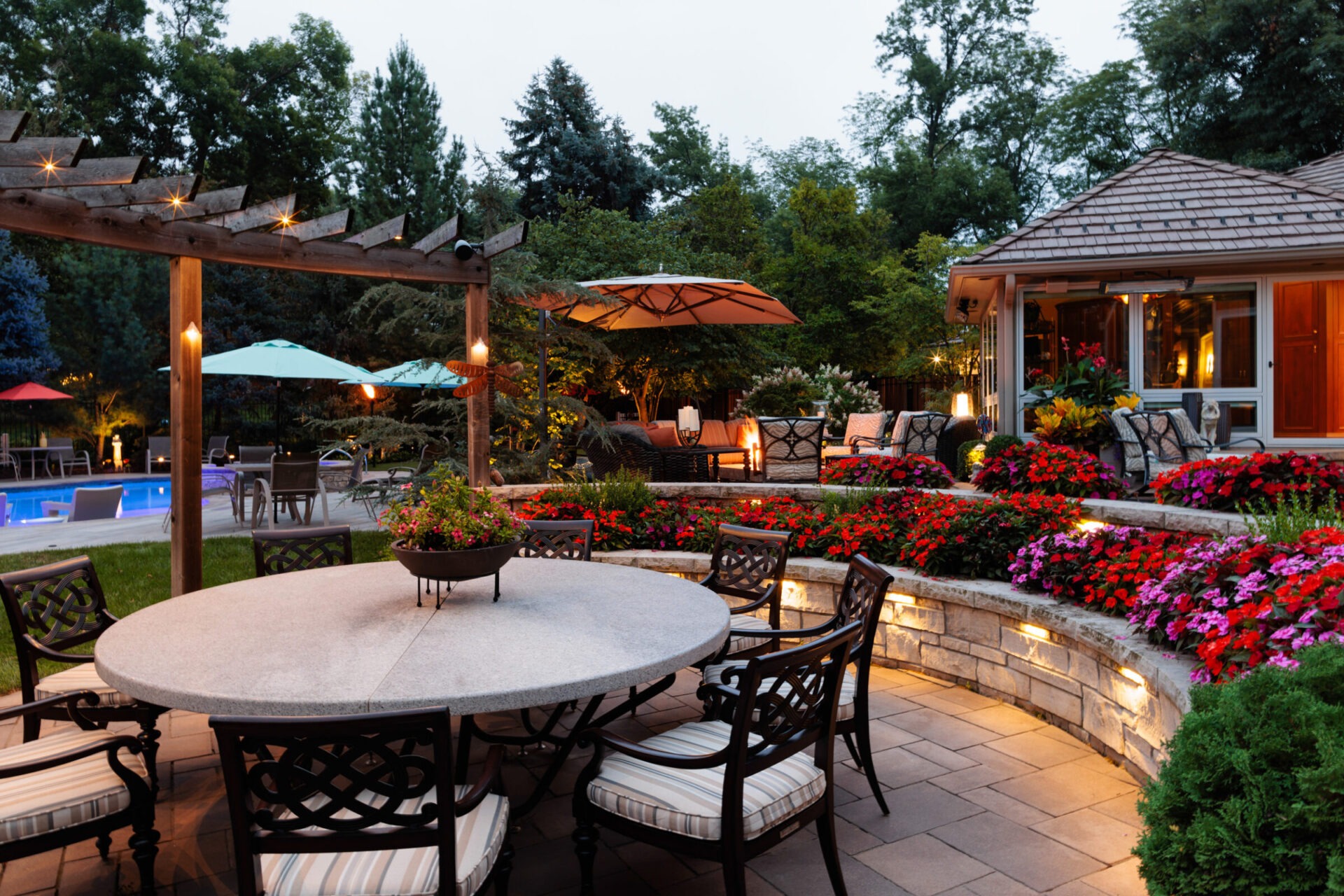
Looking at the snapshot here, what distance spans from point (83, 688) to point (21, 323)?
17.4 m

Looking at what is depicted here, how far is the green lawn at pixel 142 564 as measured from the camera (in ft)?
19.3

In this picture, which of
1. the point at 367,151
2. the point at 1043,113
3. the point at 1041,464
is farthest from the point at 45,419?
the point at 1043,113

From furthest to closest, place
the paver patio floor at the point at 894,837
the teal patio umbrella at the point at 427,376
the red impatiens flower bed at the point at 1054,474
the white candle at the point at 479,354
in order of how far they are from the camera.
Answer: the teal patio umbrella at the point at 427,376 → the white candle at the point at 479,354 → the red impatiens flower bed at the point at 1054,474 → the paver patio floor at the point at 894,837

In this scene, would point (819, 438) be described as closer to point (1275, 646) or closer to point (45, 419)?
point (1275, 646)

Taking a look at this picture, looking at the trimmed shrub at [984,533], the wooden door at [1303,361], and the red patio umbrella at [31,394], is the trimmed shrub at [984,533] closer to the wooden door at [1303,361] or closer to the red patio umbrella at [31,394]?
the wooden door at [1303,361]

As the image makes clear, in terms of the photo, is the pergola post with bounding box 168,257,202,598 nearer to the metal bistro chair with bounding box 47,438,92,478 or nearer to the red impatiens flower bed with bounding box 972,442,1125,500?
the red impatiens flower bed with bounding box 972,442,1125,500

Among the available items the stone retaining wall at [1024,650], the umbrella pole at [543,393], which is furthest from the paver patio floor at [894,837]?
the umbrella pole at [543,393]

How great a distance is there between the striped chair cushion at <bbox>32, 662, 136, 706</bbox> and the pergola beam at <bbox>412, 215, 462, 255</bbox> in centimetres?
351

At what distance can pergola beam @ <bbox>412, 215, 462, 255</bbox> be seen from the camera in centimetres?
570

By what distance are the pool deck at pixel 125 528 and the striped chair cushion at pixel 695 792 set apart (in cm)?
631

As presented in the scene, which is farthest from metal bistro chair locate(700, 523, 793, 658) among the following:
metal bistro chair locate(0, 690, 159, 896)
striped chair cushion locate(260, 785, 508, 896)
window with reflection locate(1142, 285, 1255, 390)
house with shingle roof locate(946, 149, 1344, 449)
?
window with reflection locate(1142, 285, 1255, 390)

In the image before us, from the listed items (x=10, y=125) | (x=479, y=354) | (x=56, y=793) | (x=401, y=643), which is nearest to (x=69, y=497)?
(x=479, y=354)

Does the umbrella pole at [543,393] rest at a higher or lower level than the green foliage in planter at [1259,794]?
higher

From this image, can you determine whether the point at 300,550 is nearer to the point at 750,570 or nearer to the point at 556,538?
the point at 556,538
